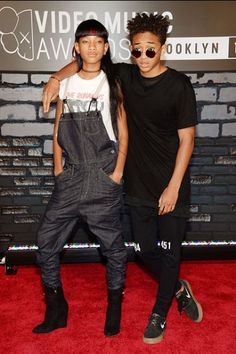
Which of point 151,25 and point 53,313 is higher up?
point 151,25

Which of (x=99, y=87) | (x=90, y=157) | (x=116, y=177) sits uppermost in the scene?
(x=99, y=87)

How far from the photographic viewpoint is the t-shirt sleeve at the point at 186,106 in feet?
7.33

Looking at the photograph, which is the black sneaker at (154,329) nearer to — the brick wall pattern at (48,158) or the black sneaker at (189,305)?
the black sneaker at (189,305)

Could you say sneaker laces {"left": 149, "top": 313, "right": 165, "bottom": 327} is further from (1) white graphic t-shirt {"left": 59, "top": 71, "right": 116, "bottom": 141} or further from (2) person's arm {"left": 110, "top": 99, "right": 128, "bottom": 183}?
(1) white graphic t-shirt {"left": 59, "top": 71, "right": 116, "bottom": 141}

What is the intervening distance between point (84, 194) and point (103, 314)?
33.9 inches

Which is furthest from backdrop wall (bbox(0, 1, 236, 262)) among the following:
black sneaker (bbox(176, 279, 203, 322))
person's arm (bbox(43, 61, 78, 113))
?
person's arm (bbox(43, 61, 78, 113))

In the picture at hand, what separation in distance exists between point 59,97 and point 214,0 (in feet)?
5.09

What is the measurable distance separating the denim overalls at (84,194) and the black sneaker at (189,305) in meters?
0.50

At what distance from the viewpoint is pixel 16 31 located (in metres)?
3.23

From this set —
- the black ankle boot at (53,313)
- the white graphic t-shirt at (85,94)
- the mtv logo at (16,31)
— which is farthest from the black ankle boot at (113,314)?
the mtv logo at (16,31)

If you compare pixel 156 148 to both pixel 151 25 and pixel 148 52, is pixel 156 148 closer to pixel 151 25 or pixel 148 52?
pixel 148 52

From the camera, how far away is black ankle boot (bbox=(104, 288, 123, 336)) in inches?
101

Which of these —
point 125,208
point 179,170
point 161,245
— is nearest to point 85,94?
point 179,170

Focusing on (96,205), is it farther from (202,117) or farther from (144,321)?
(202,117)
